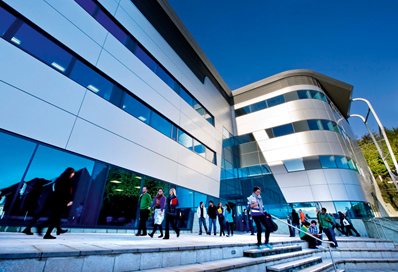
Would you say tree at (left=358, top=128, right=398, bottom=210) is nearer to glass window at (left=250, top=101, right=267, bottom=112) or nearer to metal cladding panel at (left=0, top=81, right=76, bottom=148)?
glass window at (left=250, top=101, right=267, bottom=112)

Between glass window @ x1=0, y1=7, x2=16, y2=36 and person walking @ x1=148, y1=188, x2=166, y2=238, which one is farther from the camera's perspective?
person walking @ x1=148, y1=188, x2=166, y2=238

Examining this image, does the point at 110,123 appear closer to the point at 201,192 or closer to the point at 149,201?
the point at 149,201

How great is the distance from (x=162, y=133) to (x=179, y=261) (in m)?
8.53

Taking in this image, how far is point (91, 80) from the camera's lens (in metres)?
8.59

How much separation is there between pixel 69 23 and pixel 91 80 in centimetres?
250

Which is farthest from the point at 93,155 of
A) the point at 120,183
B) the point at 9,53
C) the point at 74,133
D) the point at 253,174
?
the point at 253,174

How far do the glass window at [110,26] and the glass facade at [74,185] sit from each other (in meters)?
6.96

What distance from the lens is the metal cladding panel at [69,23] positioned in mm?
7225

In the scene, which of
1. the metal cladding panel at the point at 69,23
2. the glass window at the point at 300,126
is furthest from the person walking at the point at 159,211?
the glass window at the point at 300,126

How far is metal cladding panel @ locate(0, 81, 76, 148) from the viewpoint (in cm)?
591

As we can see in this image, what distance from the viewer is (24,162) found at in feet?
19.8

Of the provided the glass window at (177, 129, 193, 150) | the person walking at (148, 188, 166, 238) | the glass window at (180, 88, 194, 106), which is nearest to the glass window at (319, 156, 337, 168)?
the glass window at (177, 129, 193, 150)

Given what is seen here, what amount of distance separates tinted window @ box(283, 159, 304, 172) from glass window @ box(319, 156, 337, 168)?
167cm

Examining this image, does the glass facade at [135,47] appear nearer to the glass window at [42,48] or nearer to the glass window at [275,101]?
the glass window at [42,48]
